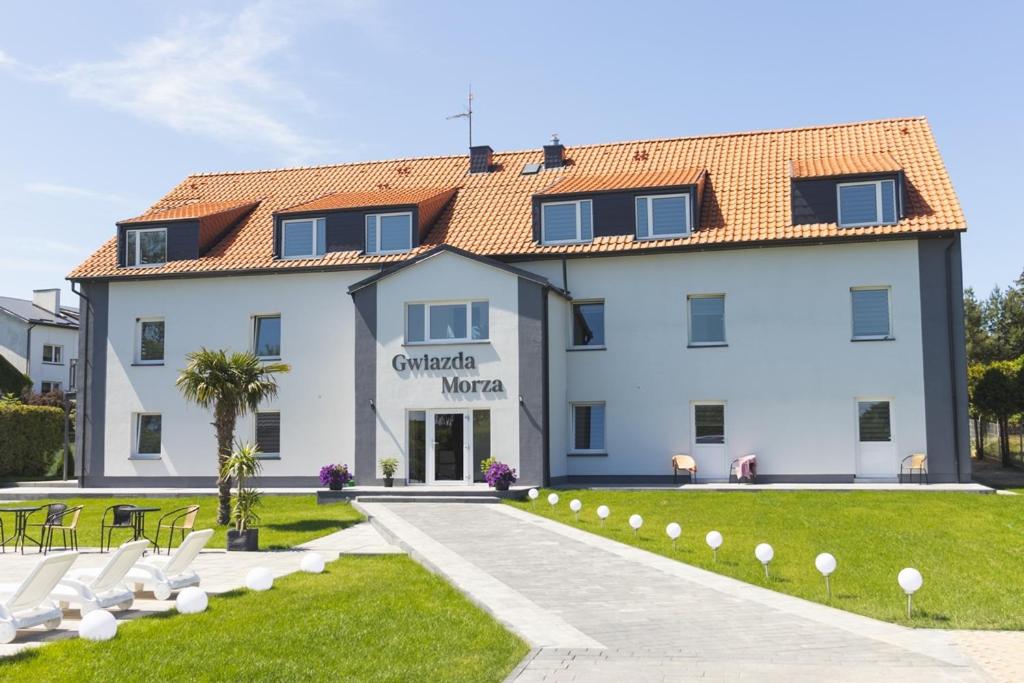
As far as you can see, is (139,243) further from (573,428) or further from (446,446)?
(573,428)

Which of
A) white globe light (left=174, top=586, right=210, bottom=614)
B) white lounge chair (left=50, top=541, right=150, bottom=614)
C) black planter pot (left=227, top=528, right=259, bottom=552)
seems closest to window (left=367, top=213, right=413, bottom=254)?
black planter pot (left=227, top=528, right=259, bottom=552)

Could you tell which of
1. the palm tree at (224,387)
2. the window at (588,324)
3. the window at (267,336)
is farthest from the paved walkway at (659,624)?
the window at (267,336)

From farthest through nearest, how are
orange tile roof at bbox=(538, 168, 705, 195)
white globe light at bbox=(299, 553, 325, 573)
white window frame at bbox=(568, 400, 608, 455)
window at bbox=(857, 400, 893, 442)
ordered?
orange tile roof at bbox=(538, 168, 705, 195) → white window frame at bbox=(568, 400, 608, 455) → window at bbox=(857, 400, 893, 442) → white globe light at bbox=(299, 553, 325, 573)

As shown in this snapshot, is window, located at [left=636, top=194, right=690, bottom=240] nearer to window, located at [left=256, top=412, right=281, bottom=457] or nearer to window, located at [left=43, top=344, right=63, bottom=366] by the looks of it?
window, located at [left=256, top=412, right=281, bottom=457]

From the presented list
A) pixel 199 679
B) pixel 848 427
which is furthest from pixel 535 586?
pixel 848 427

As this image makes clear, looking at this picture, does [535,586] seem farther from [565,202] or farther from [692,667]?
[565,202]

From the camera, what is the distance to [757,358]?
26422 millimetres

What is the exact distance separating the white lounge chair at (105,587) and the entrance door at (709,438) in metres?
17.7

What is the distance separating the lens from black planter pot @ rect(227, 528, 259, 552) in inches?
659

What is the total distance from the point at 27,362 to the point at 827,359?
40.6m

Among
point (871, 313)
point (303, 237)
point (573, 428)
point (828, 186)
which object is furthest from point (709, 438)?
point (303, 237)

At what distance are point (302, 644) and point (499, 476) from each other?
15060 millimetres

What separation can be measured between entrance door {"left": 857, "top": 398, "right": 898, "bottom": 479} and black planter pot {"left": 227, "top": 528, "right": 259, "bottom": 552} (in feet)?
51.2

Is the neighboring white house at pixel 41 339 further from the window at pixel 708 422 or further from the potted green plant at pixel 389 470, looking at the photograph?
the window at pixel 708 422
